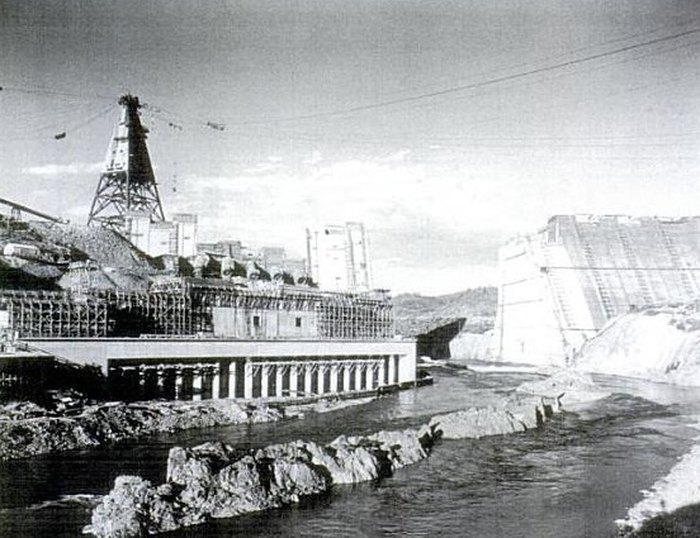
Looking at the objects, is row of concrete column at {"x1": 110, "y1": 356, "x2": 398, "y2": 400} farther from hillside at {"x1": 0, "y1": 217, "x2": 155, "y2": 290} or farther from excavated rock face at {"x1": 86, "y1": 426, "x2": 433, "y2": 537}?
excavated rock face at {"x1": 86, "y1": 426, "x2": 433, "y2": 537}

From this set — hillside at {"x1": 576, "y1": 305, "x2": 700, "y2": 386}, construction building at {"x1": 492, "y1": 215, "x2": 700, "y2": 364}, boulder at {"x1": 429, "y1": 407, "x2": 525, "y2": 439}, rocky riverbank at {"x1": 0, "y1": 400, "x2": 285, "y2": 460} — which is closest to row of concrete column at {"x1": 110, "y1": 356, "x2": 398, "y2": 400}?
rocky riverbank at {"x1": 0, "y1": 400, "x2": 285, "y2": 460}

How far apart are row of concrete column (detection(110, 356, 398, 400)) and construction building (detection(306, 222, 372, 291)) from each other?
23.3 meters

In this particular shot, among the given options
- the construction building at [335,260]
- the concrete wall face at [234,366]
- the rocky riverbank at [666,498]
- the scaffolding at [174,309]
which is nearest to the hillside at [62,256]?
the scaffolding at [174,309]

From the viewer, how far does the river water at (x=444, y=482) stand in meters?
20.3

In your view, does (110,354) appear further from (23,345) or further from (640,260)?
(640,260)

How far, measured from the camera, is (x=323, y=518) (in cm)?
2105

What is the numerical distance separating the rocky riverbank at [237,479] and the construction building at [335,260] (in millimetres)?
48363

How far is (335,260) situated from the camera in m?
79.8

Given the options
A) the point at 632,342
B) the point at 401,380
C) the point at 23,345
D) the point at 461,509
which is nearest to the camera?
the point at 461,509

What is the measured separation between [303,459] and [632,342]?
2147 inches

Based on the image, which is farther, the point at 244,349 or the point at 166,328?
the point at 166,328

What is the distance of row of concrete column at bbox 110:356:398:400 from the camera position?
1598 inches

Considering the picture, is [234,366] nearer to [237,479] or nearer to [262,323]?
[262,323]

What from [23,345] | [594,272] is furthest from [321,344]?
[594,272]
